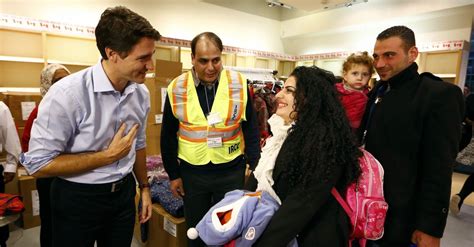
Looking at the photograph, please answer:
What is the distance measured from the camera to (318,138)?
3.76 ft

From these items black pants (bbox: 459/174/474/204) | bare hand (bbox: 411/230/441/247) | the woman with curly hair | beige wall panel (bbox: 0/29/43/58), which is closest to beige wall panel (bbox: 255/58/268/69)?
beige wall panel (bbox: 0/29/43/58)

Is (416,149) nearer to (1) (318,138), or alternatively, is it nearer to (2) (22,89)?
(1) (318,138)

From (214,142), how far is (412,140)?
1.07 meters

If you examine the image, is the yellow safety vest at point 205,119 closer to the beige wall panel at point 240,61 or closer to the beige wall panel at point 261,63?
the beige wall panel at point 240,61

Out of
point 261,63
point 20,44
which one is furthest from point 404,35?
point 261,63

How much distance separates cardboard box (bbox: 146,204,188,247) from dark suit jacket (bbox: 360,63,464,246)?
1.46 meters

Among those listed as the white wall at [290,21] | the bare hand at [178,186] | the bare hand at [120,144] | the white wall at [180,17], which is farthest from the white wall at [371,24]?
the bare hand at [120,144]

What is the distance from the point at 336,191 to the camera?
115 cm

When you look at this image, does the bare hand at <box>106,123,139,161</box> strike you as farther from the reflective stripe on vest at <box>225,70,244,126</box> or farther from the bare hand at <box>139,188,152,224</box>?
the reflective stripe on vest at <box>225,70,244,126</box>

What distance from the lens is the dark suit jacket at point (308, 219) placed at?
3.53 ft

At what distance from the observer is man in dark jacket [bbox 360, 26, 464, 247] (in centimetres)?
124

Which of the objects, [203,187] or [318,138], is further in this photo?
[203,187]

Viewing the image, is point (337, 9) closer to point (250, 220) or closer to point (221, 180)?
point (221, 180)

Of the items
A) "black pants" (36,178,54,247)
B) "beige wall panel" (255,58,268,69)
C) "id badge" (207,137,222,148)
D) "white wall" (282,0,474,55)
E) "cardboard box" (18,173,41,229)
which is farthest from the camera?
"beige wall panel" (255,58,268,69)
